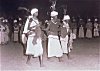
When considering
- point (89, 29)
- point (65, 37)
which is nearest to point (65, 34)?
point (65, 37)

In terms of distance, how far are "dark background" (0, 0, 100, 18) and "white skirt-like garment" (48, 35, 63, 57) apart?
2.22 feet

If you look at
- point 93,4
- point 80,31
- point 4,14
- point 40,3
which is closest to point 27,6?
point 40,3

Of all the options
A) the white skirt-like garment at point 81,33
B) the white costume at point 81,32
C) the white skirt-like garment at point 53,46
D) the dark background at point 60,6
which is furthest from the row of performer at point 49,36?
the white skirt-like garment at point 81,33

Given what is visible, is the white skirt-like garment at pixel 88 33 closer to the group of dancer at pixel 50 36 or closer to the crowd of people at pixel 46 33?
the crowd of people at pixel 46 33

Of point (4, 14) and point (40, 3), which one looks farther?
point (4, 14)

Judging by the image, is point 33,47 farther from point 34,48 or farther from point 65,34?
point 65,34

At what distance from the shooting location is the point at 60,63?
27.0 feet

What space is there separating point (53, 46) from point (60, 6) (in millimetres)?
897

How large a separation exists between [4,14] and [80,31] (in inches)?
88.5

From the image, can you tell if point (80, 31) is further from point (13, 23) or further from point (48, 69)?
point (48, 69)

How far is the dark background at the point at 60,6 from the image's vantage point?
8.57 meters

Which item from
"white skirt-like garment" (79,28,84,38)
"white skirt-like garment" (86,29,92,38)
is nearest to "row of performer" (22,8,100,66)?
"white skirt-like garment" (79,28,84,38)

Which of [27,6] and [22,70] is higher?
[27,6]

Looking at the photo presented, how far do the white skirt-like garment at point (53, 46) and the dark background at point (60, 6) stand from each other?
68 cm
